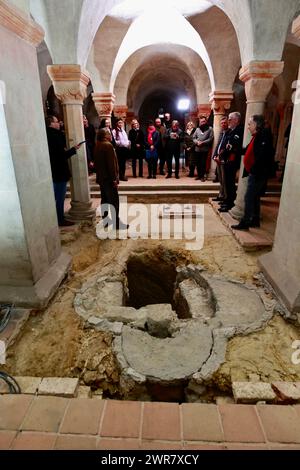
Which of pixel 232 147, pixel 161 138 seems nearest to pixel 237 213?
pixel 232 147

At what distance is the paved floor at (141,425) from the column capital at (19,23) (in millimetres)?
2922

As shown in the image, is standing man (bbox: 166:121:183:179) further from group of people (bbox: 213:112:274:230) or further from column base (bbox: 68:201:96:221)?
column base (bbox: 68:201:96:221)

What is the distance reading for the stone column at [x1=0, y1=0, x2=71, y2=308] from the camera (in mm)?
2441

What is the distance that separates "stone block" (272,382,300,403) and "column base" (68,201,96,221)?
4430mm

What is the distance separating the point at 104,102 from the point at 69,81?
3.77 metres

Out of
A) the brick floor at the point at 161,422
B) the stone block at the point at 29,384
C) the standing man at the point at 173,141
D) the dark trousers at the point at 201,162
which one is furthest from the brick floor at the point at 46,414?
the standing man at the point at 173,141

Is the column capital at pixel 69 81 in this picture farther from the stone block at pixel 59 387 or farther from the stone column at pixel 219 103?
the stone block at pixel 59 387

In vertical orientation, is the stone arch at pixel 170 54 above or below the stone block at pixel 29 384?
above

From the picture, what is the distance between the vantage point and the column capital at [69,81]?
4625 millimetres

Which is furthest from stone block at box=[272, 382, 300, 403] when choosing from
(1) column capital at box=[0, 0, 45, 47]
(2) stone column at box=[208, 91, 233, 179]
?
(2) stone column at box=[208, 91, 233, 179]

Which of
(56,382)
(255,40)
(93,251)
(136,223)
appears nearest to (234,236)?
(136,223)

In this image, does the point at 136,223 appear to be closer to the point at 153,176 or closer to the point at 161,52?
the point at 153,176

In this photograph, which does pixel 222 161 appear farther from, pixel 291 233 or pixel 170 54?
pixel 170 54

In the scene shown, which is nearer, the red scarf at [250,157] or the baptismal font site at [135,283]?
the baptismal font site at [135,283]
